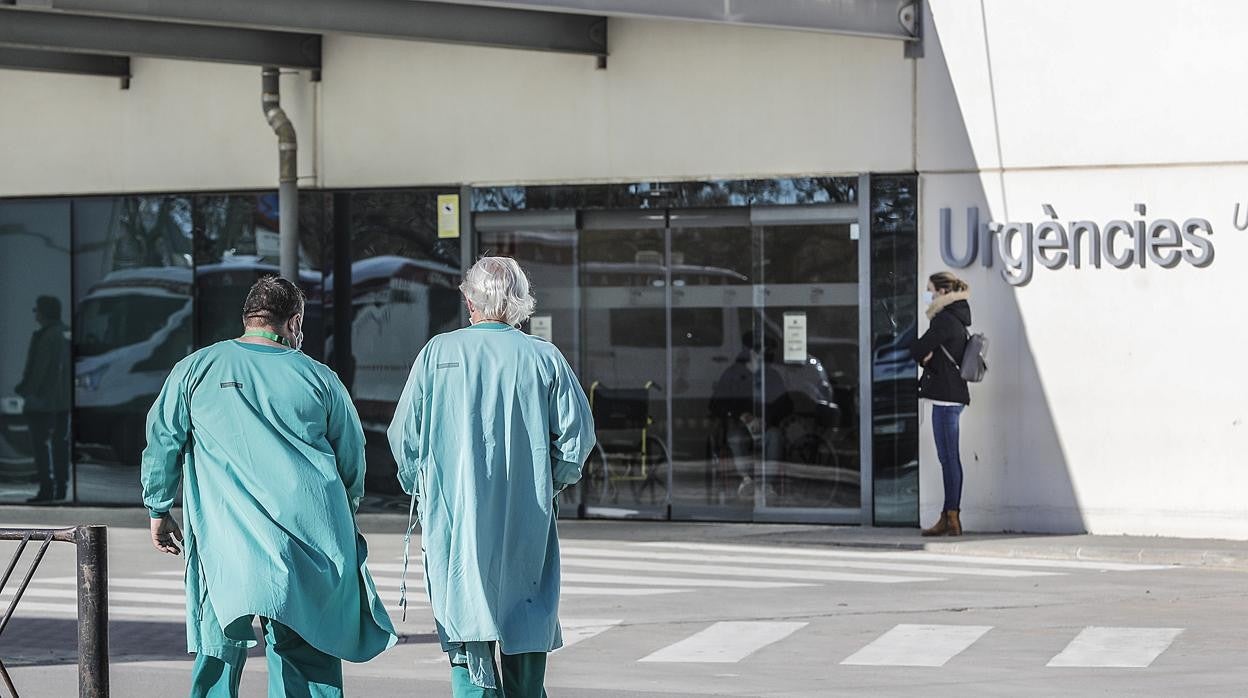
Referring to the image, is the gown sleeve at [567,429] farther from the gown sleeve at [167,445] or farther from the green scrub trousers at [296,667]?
the gown sleeve at [167,445]

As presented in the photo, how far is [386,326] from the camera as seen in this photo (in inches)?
720

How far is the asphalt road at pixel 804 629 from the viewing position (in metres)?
9.00

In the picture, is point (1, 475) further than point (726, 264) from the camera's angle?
Yes

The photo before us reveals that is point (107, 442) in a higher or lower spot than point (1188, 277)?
lower

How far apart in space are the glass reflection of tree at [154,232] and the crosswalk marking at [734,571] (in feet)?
20.7

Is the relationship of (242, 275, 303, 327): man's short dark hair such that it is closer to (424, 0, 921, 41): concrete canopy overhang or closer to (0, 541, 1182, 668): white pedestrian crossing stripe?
(0, 541, 1182, 668): white pedestrian crossing stripe

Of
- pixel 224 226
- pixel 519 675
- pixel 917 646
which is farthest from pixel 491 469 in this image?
pixel 224 226

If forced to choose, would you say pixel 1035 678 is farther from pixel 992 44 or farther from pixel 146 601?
pixel 992 44

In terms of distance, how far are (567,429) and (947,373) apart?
997 centimetres

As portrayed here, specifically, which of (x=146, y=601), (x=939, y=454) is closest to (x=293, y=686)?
(x=146, y=601)

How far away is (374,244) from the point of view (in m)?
18.3

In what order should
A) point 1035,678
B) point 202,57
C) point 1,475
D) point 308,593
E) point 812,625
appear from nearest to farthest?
point 308,593, point 1035,678, point 812,625, point 202,57, point 1,475

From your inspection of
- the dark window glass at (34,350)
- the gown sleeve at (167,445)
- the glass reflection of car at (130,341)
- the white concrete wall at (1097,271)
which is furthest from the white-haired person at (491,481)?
the dark window glass at (34,350)

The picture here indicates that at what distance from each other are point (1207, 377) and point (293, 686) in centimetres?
1112
